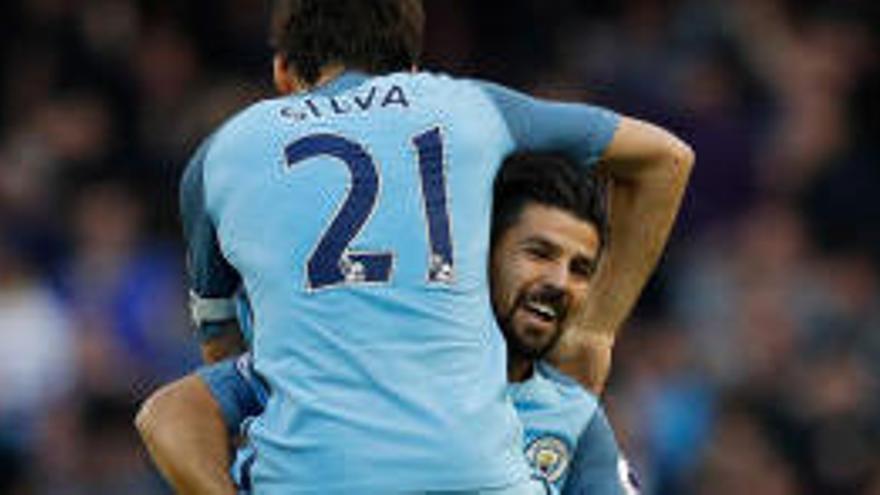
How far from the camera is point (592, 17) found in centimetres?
1155

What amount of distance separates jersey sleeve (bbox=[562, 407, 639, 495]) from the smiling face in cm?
19

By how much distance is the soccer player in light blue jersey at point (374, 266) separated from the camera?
4.46 metres

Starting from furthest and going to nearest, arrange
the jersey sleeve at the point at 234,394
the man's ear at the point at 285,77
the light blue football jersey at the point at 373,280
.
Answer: the man's ear at the point at 285,77 → the jersey sleeve at the point at 234,394 → the light blue football jersey at the point at 373,280

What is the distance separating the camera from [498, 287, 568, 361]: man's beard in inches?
188

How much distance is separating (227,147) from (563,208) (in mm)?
589

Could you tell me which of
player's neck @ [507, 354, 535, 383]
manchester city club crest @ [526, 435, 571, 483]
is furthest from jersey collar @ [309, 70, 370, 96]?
manchester city club crest @ [526, 435, 571, 483]

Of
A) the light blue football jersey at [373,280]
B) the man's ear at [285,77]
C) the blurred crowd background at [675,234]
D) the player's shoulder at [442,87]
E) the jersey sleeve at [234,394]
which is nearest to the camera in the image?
the light blue football jersey at [373,280]

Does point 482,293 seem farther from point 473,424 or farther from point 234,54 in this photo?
point 234,54

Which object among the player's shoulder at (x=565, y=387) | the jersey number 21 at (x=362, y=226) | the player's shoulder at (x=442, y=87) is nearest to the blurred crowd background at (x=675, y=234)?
the player's shoulder at (x=565, y=387)

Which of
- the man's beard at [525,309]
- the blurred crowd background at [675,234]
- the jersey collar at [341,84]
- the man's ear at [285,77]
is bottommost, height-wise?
the blurred crowd background at [675,234]

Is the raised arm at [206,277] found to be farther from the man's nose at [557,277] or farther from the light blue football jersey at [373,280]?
the man's nose at [557,277]

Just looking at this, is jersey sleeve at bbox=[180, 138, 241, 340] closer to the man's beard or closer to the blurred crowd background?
the man's beard

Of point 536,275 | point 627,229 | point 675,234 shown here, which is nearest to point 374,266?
point 536,275

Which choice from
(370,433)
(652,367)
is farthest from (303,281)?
(652,367)
